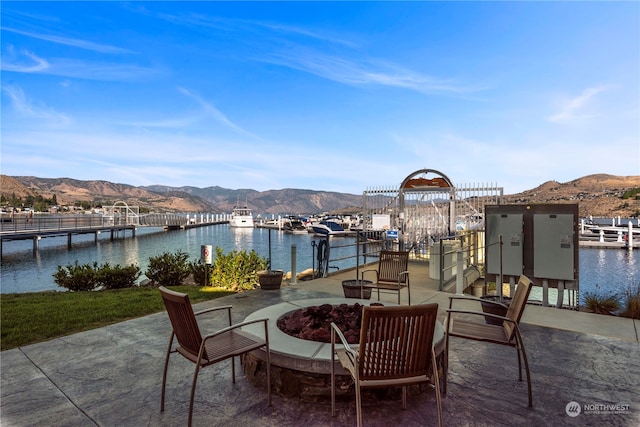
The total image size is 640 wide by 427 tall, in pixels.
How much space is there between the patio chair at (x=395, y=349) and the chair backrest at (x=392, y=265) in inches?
123

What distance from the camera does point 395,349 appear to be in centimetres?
186

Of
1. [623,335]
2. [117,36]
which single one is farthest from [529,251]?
[117,36]

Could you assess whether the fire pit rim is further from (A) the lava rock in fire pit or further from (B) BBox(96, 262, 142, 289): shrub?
(B) BBox(96, 262, 142, 289): shrub

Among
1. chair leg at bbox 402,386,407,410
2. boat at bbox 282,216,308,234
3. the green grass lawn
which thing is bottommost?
boat at bbox 282,216,308,234

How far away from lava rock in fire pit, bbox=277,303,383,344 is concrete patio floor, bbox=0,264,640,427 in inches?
22.7

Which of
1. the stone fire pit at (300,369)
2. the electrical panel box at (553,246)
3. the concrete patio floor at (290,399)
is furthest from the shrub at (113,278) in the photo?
the electrical panel box at (553,246)

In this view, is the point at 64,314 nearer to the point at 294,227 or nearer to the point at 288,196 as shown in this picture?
the point at 294,227

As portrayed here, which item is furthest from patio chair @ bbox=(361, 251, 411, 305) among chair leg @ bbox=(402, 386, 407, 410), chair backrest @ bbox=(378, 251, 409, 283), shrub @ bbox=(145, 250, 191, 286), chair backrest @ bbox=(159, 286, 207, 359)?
shrub @ bbox=(145, 250, 191, 286)

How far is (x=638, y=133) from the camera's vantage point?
→ 909cm

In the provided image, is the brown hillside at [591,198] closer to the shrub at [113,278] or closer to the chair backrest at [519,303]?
the chair backrest at [519,303]

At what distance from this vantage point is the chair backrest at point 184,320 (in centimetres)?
209

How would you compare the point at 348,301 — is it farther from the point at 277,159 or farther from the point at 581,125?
the point at 277,159

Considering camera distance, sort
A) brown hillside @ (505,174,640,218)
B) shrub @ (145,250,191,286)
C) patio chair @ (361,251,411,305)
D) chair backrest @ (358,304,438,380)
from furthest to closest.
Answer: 1. brown hillside @ (505,174,640,218)
2. shrub @ (145,250,191,286)
3. patio chair @ (361,251,411,305)
4. chair backrest @ (358,304,438,380)

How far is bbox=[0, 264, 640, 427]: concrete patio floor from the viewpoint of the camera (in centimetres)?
224
